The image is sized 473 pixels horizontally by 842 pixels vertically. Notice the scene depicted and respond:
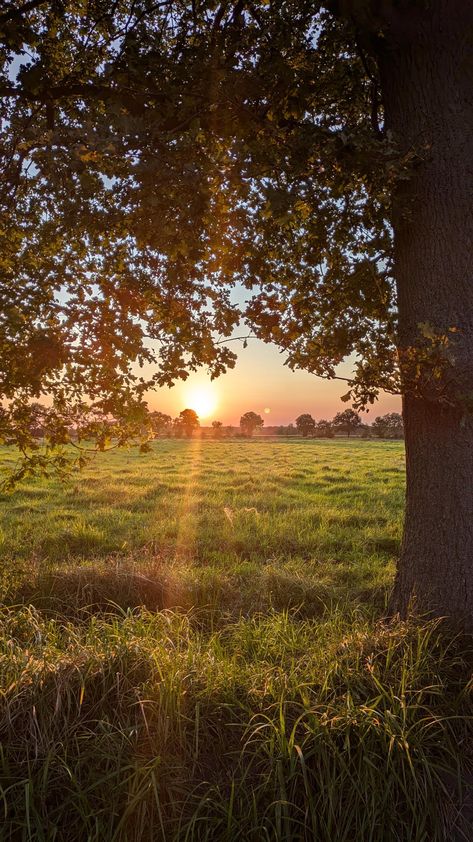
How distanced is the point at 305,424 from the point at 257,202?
300 feet

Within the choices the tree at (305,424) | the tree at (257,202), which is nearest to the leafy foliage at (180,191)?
the tree at (257,202)

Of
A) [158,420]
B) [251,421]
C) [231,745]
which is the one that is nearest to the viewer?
[231,745]

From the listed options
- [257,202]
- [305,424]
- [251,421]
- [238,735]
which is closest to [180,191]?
[257,202]

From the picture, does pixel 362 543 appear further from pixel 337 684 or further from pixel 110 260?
pixel 110 260

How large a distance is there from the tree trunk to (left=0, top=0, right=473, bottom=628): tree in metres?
0.02

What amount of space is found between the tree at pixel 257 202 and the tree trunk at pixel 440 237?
2 cm

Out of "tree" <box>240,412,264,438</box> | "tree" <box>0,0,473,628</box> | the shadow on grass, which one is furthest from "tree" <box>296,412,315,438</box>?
"tree" <box>0,0,473,628</box>

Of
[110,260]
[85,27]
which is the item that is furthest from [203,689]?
[85,27]

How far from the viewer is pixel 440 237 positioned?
4.28 m

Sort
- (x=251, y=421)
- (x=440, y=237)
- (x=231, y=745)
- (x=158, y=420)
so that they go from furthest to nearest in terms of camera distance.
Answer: (x=251, y=421)
(x=158, y=420)
(x=440, y=237)
(x=231, y=745)

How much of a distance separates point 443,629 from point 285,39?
6.10 metres

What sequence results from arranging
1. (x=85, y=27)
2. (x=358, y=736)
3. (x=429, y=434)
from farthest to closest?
(x=85, y=27)
(x=429, y=434)
(x=358, y=736)

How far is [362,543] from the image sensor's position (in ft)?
32.8

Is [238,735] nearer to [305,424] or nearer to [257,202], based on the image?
[257,202]
